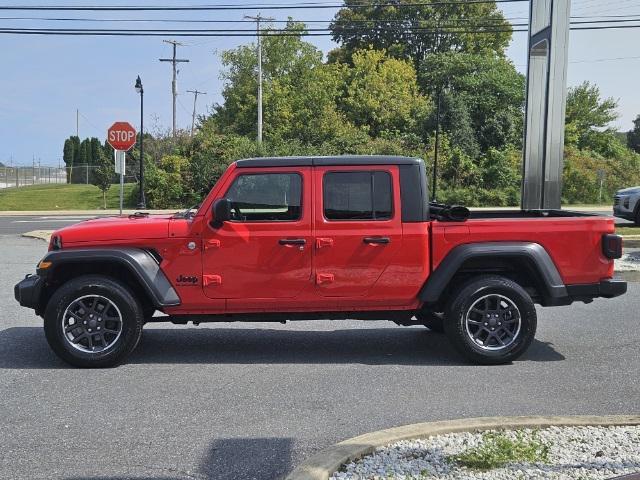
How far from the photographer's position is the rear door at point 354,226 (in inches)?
244

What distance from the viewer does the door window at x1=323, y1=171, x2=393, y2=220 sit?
6.29 m

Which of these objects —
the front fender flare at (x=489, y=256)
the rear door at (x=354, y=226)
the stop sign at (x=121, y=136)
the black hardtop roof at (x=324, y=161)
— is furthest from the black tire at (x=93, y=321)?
the stop sign at (x=121, y=136)

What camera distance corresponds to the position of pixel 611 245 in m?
6.38

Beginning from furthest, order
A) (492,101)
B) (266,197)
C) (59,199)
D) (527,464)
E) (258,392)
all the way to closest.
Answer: (492,101) < (59,199) < (266,197) < (258,392) < (527,464)

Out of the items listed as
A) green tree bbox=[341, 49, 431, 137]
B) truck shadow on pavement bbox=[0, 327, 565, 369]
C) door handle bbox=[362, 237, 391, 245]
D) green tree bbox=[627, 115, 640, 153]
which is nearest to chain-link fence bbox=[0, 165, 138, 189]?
green tree bbox=[341, 49, 431, 137]

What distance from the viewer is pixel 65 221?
25.5 m

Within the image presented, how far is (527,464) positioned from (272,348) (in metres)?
3.62

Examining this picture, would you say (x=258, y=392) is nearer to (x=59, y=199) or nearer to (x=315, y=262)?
(x=315, y=262)

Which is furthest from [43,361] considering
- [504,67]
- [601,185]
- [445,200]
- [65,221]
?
[504,67]

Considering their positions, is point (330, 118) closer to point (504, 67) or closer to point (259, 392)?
point (504, 67)

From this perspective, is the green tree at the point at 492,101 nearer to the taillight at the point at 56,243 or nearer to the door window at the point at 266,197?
the door window at the point at 266,197

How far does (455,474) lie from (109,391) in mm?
3022

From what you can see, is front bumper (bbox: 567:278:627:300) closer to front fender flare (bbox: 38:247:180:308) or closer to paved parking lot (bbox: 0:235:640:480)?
paved parking lot (bbox: 0:235:640:480)

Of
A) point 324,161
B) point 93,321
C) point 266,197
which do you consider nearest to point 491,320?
point 324,161
